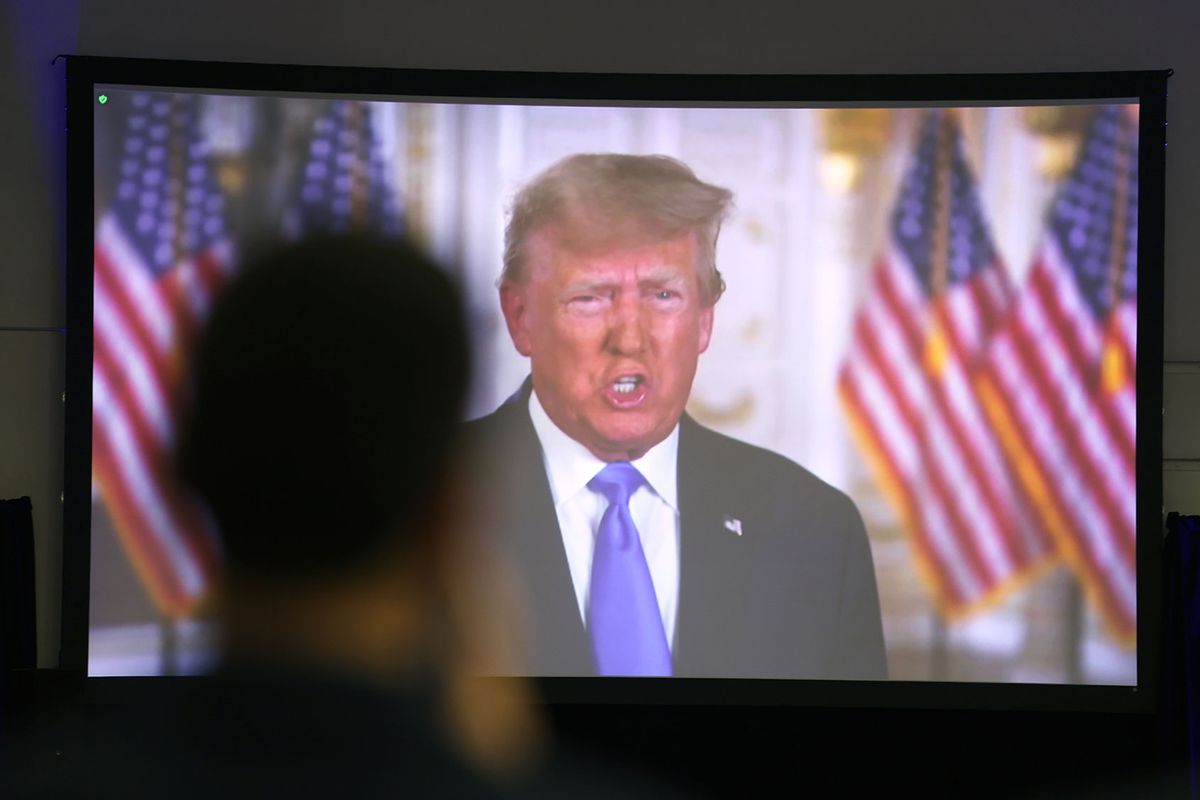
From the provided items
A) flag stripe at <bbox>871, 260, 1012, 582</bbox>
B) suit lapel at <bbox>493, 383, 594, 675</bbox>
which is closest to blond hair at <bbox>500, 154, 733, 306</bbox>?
flag stripe at <bbox>871, 260, 1012, 582</bbox>

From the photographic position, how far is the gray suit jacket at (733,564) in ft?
11.2

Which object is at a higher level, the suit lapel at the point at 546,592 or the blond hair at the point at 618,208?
the blond hair at the point at 618,208

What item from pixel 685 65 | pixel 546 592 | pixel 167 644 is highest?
pixel 685 65

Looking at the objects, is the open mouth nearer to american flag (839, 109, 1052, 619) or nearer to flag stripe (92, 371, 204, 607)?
american flag (839, 109, 1052, 619)

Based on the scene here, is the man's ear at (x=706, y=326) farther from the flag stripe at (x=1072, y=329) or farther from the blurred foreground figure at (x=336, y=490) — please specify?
the flag stripe at (x=1072, y=329)

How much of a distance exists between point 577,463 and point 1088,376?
5.19 ft

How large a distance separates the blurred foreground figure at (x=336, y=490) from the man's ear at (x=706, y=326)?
734 millimetres

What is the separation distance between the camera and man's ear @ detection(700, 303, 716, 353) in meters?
3.46

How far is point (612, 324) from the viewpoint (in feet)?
11.3

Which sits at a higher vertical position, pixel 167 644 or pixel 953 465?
pixel 953 465

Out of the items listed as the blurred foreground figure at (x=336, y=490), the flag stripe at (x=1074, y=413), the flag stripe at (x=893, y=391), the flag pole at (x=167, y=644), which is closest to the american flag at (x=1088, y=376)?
the flag stripe at (x=1074, y=413)

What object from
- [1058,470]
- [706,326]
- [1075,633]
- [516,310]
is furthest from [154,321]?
[1075,633]

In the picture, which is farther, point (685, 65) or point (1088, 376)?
point (685, 65)

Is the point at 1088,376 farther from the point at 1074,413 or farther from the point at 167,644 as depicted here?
the point at 167,644
